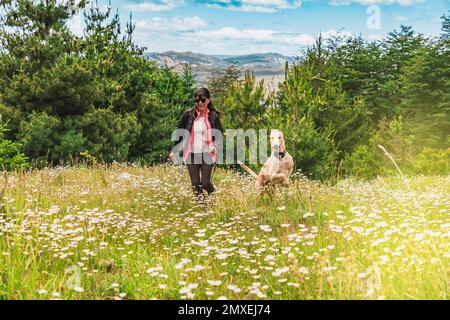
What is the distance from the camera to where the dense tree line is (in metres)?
14.5

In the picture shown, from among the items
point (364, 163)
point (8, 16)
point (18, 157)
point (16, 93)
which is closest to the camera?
point (18, 157)

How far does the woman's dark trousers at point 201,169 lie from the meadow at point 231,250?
364 millimetres

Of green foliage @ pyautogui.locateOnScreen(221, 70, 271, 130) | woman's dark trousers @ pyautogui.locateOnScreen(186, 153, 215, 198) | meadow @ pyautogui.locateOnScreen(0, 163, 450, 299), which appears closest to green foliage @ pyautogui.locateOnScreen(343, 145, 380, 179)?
green foliage @ pyautogui.locateOnScreen(221, 70, 271, 130)

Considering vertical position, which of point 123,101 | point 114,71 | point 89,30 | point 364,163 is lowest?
point 364,163

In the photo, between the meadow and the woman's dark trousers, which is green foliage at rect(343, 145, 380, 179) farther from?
the woman's dark trousers

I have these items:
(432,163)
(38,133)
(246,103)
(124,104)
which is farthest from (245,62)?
(432,163)

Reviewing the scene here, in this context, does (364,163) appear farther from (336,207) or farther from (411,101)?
(411,101)

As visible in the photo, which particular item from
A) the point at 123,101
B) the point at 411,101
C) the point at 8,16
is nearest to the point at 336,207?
the point at 123,101

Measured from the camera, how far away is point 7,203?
7426mm

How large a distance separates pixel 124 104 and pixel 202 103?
37.2ft

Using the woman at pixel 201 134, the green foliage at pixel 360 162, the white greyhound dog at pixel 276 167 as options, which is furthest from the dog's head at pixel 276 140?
the green foliage at pixel 360 162
